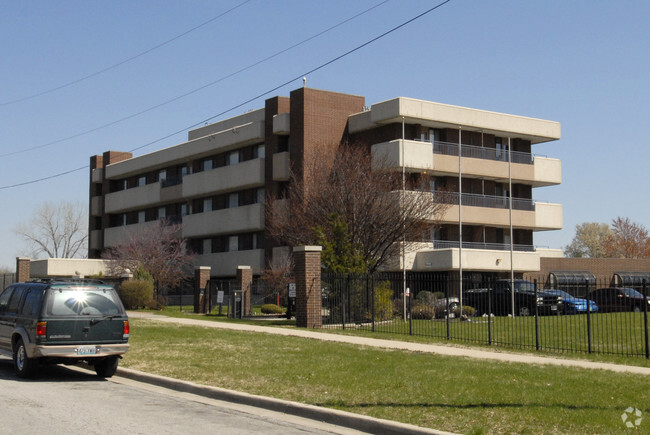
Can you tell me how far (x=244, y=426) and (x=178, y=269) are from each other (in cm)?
4675

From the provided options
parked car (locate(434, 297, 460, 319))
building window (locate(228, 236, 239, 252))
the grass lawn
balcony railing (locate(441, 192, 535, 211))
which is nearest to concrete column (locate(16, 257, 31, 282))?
building window (locate(228, 236, 239, 252))

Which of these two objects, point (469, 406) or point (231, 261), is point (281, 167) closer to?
point (231, 261)

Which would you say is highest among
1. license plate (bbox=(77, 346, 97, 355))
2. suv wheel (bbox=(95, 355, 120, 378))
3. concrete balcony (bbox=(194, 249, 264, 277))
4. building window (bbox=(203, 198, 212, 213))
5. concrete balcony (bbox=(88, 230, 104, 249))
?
building window (bbox=(203, 198, 212, 213))

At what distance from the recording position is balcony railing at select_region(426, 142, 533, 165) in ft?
154

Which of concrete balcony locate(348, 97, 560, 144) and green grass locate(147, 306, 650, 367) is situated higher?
concrete balcony locate(348, 97, 560, 144)

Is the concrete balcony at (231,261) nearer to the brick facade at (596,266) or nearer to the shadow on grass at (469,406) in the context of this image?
the brick facade at (596,266)

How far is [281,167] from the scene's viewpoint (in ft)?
163

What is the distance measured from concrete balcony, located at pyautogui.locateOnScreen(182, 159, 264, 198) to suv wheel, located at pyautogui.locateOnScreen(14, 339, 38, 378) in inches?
1462

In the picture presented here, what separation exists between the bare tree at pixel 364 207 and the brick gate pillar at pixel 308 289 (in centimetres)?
391

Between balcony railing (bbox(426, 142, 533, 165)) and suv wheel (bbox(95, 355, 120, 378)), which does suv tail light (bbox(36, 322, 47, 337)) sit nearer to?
suv wheel (bbox(95, 355, 120, 378))

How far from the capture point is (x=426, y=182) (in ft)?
132

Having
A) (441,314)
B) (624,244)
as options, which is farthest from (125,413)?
(624,244)

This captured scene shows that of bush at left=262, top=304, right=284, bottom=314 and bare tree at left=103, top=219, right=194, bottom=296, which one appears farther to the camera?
bare tree at left=103, top=219, right=194, bottom=296

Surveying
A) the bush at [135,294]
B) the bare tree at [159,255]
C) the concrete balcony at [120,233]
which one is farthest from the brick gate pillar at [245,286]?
the concrete balcony at [120,233]
